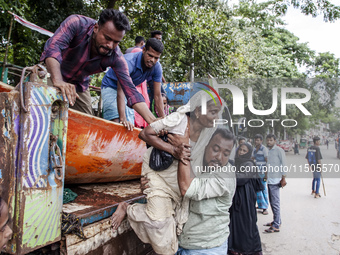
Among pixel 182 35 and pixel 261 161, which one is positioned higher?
pixel 182 35

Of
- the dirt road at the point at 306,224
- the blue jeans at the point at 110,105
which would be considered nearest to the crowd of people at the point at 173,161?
the blue jeans at the point at 110,105

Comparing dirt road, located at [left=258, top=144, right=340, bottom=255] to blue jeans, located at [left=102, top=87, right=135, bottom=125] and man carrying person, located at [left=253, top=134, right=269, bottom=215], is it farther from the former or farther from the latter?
blue jeans, located at [left=102, top=87, right=135, bottom=125]

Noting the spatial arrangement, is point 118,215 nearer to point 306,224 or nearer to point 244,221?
point 244,221

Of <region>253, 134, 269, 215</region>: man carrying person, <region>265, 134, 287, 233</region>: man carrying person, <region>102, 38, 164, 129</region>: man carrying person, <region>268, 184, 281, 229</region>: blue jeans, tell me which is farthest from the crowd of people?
<region>268, 184, 281, 229</region>: blue jeans

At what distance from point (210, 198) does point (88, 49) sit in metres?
1.53

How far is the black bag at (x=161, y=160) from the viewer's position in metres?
2.13

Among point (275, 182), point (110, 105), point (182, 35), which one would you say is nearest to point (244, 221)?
point (275, 182)

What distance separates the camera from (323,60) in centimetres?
2327

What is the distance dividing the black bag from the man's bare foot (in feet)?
1.10

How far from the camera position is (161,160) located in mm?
2150

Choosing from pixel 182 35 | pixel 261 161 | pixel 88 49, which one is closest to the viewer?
pixel 88 49

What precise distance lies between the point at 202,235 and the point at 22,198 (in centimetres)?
122

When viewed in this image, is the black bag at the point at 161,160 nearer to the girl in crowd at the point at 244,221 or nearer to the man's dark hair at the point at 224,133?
the man's dark hair at the point at 224,133

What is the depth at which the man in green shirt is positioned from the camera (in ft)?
6.84
